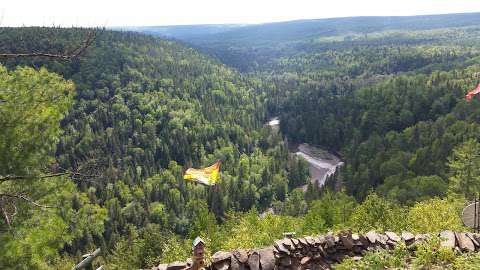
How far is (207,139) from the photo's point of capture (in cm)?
17038

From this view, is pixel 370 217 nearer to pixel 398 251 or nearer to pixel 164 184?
pixel 398 251

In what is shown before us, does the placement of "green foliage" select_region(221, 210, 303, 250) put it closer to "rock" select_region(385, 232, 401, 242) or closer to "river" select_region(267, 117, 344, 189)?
"rock" select_region(385, 232, 401, 242)

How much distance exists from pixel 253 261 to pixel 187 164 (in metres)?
139

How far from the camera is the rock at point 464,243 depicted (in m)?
16.8

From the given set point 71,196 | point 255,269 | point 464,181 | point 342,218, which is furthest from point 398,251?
point 464,181

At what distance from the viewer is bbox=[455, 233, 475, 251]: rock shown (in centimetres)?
1684

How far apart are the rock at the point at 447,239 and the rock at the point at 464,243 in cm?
27

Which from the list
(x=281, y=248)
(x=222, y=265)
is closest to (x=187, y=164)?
(x=281, y=248)

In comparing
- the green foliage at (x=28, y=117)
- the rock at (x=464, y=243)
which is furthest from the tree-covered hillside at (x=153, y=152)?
the green foliage at (x=28, y=117)

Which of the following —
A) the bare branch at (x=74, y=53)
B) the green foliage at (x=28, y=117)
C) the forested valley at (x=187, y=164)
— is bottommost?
the forested valley at (x=187, y=164)

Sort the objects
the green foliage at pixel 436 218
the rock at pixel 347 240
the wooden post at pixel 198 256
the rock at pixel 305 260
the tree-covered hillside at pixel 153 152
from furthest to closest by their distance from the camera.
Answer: the tree-covered hillside at pixel 153 152, the green foliage at pixel 436 218, the rock at pixel 347 240, the rock at pixel 305 260, the wooden post at pixel 198 256

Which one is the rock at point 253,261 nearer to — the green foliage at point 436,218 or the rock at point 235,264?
the rock at point 235,264

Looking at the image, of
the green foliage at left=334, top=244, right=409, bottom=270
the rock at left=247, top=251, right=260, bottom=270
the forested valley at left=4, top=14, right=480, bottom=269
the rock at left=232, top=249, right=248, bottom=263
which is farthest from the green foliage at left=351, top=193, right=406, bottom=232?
the rock at left=232, top=249, right=248, bottom=263

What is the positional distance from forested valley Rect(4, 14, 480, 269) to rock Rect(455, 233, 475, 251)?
209 cm
